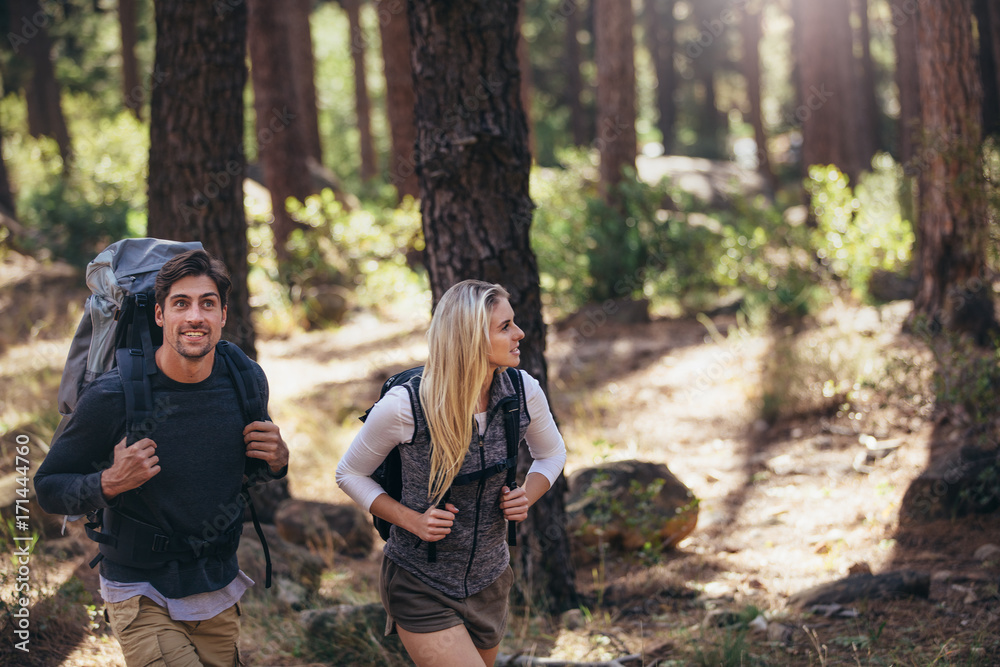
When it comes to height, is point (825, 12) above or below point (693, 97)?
below

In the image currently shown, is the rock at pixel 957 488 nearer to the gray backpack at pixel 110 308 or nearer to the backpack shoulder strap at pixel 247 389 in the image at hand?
the backpack shoulder strap at pixel 247 389

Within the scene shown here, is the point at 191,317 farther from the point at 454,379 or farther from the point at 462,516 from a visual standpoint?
the point at 462,516

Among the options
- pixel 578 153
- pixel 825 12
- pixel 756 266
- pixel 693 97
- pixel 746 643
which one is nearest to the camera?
pixel 746 643

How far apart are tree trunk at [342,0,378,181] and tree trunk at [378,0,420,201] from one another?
871cm

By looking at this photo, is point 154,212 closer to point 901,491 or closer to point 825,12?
point 901,491

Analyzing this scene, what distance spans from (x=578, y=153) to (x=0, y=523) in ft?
52.9

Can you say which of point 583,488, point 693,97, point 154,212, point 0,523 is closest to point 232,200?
point 154,212

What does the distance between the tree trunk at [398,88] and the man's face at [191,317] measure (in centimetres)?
1170

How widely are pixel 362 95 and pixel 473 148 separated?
21.8 meters

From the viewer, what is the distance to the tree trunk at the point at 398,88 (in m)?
14.5

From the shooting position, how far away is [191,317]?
2.68 meters

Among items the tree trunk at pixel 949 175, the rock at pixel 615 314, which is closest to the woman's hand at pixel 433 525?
the tree trunk at pixel 949 175

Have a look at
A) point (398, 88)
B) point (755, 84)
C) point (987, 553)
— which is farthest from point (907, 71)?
point (987, 553)

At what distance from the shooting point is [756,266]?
37.6 feet
